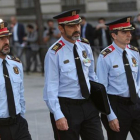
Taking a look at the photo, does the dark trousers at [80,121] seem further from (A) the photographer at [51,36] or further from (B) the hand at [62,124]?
(A) the photographer at [51,36]

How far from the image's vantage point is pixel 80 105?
534 centimetres

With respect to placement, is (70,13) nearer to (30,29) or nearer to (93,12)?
(30,29)

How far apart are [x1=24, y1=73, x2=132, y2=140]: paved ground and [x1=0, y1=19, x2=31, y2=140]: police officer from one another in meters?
2.61

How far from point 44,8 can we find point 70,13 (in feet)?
65.3

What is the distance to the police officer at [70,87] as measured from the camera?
5.27m

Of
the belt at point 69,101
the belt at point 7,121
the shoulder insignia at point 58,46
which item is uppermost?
the shoulder insignia at point 58,46

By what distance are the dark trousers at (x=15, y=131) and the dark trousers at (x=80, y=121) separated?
13.3 inches

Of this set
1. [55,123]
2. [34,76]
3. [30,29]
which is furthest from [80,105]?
[30,29]

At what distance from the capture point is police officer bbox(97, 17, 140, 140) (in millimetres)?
5785

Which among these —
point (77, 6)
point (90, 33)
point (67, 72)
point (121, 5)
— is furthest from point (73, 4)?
point (67, 72)

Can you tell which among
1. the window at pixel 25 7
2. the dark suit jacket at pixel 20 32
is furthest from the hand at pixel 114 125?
the window at pixel 25 7

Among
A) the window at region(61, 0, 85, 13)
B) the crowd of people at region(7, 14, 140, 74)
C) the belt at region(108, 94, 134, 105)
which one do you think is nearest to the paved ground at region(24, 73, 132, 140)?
the crowd of people at region(7, 14, 140, 74)

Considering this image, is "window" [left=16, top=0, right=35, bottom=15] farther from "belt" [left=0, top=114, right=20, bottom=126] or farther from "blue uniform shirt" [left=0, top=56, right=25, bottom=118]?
"belt" [left=0, top=114, right=20, bottom=126]

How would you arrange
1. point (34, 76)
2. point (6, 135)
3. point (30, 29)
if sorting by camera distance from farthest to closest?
point (30, 29) < point (34, 76) < point (6, 135)
